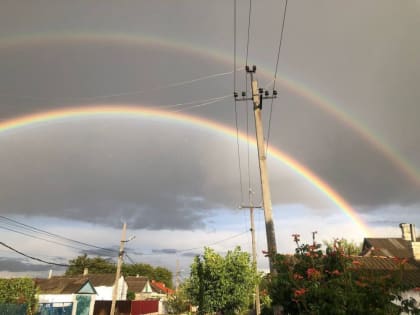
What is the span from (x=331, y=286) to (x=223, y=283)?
1190 cm

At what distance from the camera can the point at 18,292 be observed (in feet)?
84.7

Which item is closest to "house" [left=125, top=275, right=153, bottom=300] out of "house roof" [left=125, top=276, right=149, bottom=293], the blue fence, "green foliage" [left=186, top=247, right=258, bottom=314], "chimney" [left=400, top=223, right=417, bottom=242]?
"house roof" [left=125, top=276, right=149, bottom=293]

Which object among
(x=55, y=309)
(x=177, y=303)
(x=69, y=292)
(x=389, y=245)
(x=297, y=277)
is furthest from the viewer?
(x=389, y=245)

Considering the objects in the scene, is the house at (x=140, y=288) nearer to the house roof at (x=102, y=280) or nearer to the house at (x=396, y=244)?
the house roof at (x=102, y=280)

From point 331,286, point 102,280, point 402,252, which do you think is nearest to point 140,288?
point 102,280

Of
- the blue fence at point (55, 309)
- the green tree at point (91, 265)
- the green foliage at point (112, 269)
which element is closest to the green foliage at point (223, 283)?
the blue fence at point (55, 309)

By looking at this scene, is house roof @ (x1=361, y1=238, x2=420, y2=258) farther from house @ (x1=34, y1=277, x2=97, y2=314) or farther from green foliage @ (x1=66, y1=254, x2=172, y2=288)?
green foliage @ (x1=66, y1=254, x2=172, y2=288)

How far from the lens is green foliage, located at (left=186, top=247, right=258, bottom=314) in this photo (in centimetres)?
1739

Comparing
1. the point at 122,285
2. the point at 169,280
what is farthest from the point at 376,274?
the point at 169,280

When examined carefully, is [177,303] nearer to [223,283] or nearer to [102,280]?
[102,280]

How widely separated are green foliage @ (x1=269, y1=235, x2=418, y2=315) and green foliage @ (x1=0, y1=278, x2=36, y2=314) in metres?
24.4

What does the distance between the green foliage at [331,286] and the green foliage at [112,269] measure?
271 ft

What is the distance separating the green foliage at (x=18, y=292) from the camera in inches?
997

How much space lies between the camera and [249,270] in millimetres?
18203
